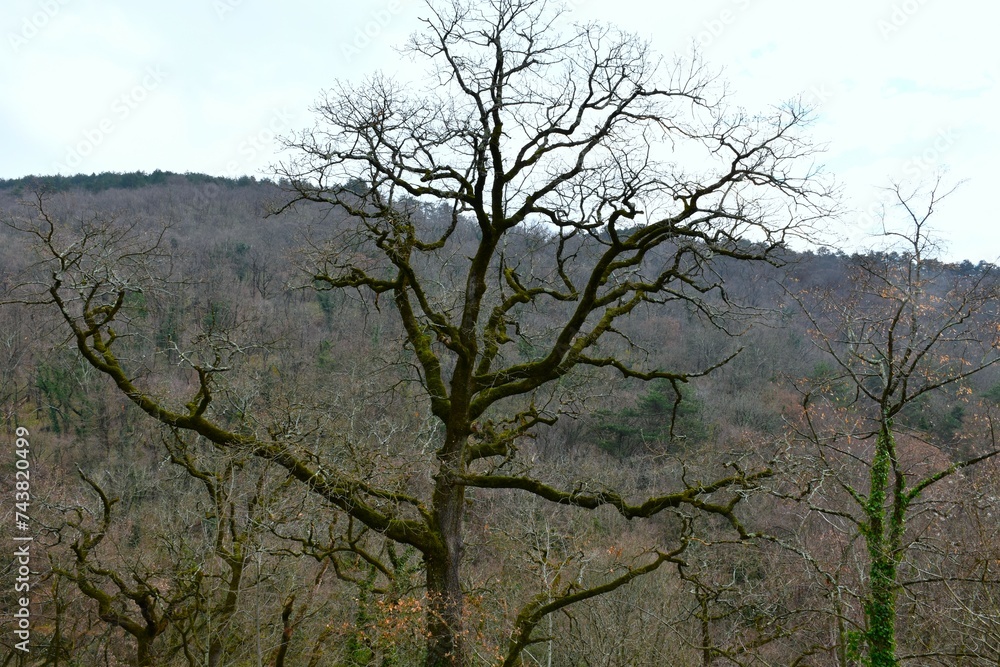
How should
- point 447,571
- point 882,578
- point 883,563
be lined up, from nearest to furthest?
1. point 447,571
2. point 882,578
3. point 883,563

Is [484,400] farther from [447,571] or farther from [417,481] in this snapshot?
[417,481]

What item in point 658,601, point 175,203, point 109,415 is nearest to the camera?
point 658,601

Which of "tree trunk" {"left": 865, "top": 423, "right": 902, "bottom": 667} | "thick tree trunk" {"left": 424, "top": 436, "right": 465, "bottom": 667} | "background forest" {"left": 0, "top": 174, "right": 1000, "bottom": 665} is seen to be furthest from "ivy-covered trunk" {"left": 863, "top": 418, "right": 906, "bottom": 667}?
"thick tree trunk" {"left": 424, "top": 436, "right": 465, "bottom": 667}

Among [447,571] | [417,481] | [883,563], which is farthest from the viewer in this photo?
[417,481]

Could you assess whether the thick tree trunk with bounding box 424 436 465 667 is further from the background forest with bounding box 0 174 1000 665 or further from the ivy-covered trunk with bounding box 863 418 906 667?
the ivy-covered trunk with bounding box 863 418 906 667

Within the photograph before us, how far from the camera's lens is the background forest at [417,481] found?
8.22 meters

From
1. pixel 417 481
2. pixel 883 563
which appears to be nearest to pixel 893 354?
pixel 883 563

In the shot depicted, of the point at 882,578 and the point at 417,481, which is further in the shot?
the point at 417,481

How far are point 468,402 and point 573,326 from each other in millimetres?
1585

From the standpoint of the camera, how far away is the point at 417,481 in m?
15.2

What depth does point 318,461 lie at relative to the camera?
21.5 feet

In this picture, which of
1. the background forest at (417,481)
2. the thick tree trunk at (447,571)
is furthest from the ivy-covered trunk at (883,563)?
the thick tree trunk at (447,571)

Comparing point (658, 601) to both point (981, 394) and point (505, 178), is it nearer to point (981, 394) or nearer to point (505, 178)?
point (505, 178)

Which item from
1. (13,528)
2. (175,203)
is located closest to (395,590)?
(13,528)
